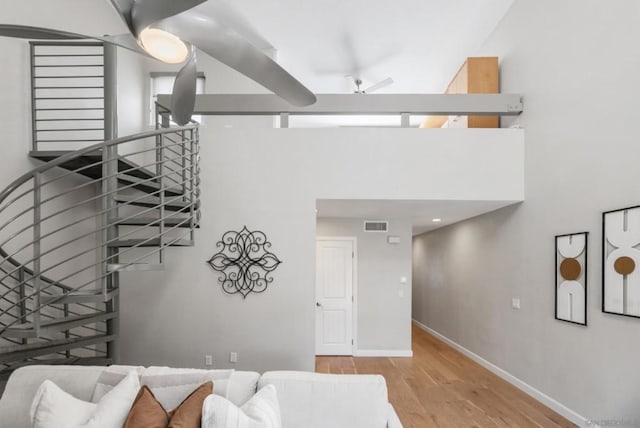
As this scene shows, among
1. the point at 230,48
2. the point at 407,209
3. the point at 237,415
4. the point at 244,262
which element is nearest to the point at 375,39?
the point at 407,209

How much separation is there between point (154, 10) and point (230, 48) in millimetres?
278

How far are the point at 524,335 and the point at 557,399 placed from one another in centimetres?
73

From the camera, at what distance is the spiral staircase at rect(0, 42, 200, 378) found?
258 centimetres

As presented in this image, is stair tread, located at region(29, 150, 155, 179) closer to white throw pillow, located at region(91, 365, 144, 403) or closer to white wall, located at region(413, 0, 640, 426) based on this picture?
white throw pillow, located at region(91, 365, 144, 403)

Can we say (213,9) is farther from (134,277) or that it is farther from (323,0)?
(134,277)

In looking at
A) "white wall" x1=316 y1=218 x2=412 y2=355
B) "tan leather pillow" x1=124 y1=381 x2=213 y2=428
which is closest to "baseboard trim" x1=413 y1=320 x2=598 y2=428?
"white wall" x1=316 y1=218 x2=412 y2=355

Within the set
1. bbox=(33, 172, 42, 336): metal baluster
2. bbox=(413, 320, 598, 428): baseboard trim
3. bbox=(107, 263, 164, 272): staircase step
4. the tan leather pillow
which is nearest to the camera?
the tan leather pillow

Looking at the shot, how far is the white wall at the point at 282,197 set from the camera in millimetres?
4082

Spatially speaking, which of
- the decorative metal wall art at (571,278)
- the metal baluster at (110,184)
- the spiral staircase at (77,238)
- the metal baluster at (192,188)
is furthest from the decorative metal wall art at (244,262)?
the decorative metal wall art at (571,278)

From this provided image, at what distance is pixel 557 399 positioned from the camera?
3.59 metres

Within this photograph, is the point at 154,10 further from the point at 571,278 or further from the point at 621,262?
the point at 571,278

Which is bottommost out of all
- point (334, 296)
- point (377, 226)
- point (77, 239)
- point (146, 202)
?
point (334, 296)

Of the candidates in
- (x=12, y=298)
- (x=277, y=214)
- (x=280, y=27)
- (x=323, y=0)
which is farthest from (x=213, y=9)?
(x=12, y=298)

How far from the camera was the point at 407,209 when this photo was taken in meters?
4.94
